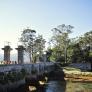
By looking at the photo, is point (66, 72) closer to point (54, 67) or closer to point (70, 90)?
point (54, 67)

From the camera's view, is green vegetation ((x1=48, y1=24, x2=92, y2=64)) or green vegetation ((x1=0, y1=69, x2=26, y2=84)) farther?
green vegetation ((x1=48, y1=24, x2=92, y2=64))

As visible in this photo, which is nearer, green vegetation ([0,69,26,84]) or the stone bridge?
the stone bridge

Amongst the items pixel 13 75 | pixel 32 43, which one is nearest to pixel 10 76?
pixel 13 75

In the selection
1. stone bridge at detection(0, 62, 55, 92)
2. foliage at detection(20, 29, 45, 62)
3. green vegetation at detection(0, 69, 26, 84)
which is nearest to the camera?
stone bridge at detection(0, 62, 55, 92)

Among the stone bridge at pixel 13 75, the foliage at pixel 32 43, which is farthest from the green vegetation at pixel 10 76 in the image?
the foliage at pixel 32 43

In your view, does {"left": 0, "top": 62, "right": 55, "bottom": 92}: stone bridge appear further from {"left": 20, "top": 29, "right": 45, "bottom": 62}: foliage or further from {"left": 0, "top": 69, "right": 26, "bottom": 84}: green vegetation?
{"left": 20, "top": 29, "right": 45, "bottom": 62}: foliage

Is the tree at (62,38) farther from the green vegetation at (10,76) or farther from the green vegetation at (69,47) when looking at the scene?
the green vegetation at (10,76)

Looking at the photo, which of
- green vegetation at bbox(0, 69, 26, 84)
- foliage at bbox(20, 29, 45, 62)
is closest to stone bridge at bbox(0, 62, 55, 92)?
green vegetation at bbox(0, 69, 26, 84)

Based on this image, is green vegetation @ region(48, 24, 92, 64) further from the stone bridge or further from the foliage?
the stone bridge

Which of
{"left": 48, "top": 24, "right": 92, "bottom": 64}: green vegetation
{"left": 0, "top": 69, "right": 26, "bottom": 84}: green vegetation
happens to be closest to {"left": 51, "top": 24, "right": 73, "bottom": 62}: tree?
{"left": 48, "top": 24, "right": 92, "bottom": 64}: green vegetation

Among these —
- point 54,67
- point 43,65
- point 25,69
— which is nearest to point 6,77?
point 25,69

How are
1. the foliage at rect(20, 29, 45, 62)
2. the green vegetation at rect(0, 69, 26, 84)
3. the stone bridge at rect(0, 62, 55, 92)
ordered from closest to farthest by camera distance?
1. the stone bridge at rect(0, 62, 55, 92)
2. the green vegetation at rect(0, 69, 26, 84)
3. the foliage at rect(20, 29, 45, 62)

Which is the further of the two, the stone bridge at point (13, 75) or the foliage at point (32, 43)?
the foliage at point (32, 43)

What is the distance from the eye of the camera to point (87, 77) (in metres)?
67.1
